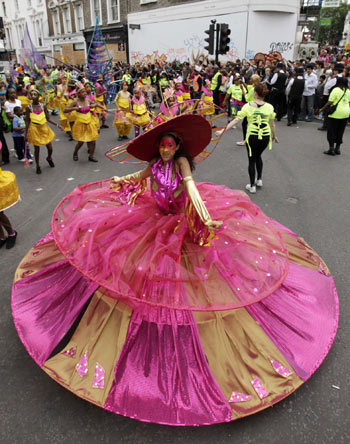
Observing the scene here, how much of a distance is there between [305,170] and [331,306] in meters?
5.25

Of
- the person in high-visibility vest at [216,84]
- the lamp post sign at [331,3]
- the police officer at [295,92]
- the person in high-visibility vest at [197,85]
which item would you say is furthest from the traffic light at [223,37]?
the lamp post sign at [331,3]

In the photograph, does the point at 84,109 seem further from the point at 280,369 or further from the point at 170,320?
the point at 280,369

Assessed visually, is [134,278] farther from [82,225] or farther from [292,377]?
[292,377]

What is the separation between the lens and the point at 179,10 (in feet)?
78.5

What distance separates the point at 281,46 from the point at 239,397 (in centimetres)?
2326

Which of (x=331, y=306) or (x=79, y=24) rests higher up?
(x=79, y=24)

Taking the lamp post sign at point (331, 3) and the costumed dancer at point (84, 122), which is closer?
the costumed dancer at point (84, 122)

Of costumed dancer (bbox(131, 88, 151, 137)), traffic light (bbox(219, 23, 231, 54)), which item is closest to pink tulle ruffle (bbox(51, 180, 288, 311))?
costumed dancer (bbox(131, 88, 151, 137))

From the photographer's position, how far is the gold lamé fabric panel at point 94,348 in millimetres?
2410

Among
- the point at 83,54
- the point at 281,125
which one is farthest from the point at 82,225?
the point at 83,54

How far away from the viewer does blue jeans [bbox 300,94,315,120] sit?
504 inches

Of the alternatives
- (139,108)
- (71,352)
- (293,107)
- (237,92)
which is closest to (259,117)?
(139,108)

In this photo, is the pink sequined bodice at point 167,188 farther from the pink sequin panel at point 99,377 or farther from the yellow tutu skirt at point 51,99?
the yellow tutu skirt at point 51,99

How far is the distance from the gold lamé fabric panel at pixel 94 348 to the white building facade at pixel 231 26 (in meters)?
20.1
